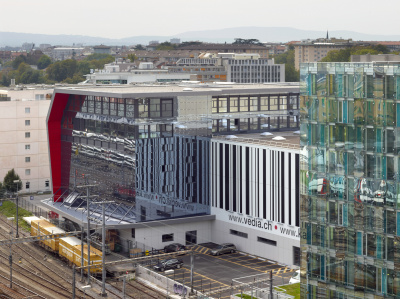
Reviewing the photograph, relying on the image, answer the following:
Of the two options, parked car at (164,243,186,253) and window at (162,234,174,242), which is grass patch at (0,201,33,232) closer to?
window at (162,234,174,242)

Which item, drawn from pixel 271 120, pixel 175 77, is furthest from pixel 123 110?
pixel 175 77

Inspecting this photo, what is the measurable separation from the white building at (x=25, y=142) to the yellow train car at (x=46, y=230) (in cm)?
2672

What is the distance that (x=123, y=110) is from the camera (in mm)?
75250

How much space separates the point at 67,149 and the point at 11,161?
2595cm

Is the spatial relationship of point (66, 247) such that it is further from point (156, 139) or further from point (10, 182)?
point (10, 182)

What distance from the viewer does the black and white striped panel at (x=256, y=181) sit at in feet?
220

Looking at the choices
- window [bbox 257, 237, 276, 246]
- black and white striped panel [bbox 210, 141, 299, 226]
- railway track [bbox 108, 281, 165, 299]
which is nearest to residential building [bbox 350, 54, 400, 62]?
black and white striped panel [bbox 210, 141, 299, 226]

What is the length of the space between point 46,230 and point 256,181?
22282 mm

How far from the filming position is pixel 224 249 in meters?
72.4

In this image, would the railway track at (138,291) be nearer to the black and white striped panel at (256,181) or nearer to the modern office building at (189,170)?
the modern office building at (189,170)

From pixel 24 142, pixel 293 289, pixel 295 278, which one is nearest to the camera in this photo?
pixel 293 289

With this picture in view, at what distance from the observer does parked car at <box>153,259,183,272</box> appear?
219 feet

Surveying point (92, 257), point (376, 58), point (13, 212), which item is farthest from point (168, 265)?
point (13, 212)

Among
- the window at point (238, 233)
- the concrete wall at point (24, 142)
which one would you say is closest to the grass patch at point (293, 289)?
the window at point (238, 233)
